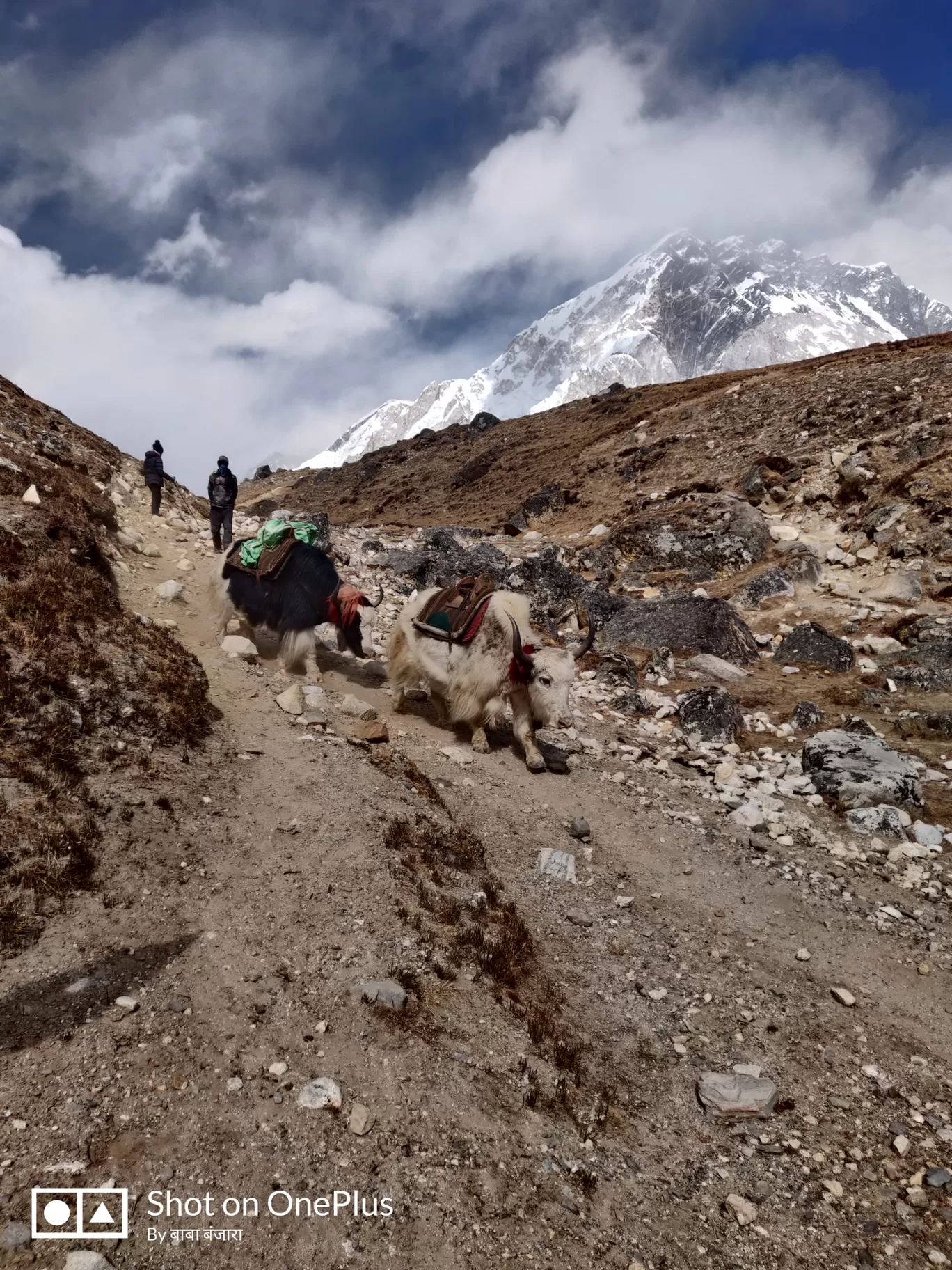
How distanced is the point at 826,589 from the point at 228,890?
37.8 ft

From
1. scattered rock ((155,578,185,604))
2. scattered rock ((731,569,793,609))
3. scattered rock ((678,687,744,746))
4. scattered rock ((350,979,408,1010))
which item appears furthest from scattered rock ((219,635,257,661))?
scattered rock ((731,569,793,609))

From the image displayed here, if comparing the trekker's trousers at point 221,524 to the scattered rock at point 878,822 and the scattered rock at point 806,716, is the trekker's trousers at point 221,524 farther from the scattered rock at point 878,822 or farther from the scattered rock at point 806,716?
the scattered rock at point 878,822

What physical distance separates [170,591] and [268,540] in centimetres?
172

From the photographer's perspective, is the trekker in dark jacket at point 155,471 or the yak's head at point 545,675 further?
the trekker in dark jacket at point 155,471

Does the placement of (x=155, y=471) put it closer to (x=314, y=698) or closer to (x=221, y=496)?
(x=221, y=496)

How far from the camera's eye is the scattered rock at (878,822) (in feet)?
18.8

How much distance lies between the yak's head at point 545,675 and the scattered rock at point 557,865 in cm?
177

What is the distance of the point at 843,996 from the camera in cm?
404

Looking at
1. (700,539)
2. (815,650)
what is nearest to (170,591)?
(815,650)

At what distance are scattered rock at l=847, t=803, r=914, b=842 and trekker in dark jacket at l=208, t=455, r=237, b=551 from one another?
9639 mm

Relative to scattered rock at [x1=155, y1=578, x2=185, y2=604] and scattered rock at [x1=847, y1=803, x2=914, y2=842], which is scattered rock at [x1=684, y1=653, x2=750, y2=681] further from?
scattered rock at [x1=155, y1=578, x2=185, y2=604]

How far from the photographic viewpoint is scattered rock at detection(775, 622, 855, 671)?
30.4 feet

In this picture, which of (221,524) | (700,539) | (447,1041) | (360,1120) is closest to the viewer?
(360,1120)

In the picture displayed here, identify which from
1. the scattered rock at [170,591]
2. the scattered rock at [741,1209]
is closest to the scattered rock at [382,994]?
the scattered rock at [741,1209]
